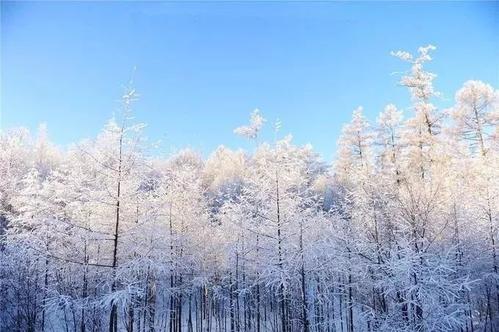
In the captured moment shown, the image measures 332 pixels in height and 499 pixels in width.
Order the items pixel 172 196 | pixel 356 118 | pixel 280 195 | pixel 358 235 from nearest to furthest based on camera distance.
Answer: pixel 280 195 < pixel 358 235 < pixel 172 196 < pixel 356 118

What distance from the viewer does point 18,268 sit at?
54.4 ft

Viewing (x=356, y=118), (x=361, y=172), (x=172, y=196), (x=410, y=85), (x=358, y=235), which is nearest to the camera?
(x=358, y=235)

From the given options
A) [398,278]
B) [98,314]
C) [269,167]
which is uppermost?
[269,167]

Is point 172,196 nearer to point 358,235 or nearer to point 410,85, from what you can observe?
point 358,235

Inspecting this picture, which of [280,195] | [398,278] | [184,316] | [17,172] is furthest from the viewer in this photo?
[184,316]

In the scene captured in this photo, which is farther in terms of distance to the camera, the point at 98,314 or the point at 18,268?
the point at 18,268

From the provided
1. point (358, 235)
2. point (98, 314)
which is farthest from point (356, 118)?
point (98, 314)

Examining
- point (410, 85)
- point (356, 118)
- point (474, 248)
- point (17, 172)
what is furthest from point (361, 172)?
point (17, 172)

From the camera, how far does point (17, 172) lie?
2844cm

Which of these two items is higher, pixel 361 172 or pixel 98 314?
pixel 361 172

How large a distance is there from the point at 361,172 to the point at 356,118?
51.0 ft

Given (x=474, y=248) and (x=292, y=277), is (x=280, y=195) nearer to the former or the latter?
(x=292, y=277)

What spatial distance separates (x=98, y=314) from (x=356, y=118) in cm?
2569

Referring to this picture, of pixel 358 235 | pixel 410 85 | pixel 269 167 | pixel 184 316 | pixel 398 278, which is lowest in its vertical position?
pixel 184 316
